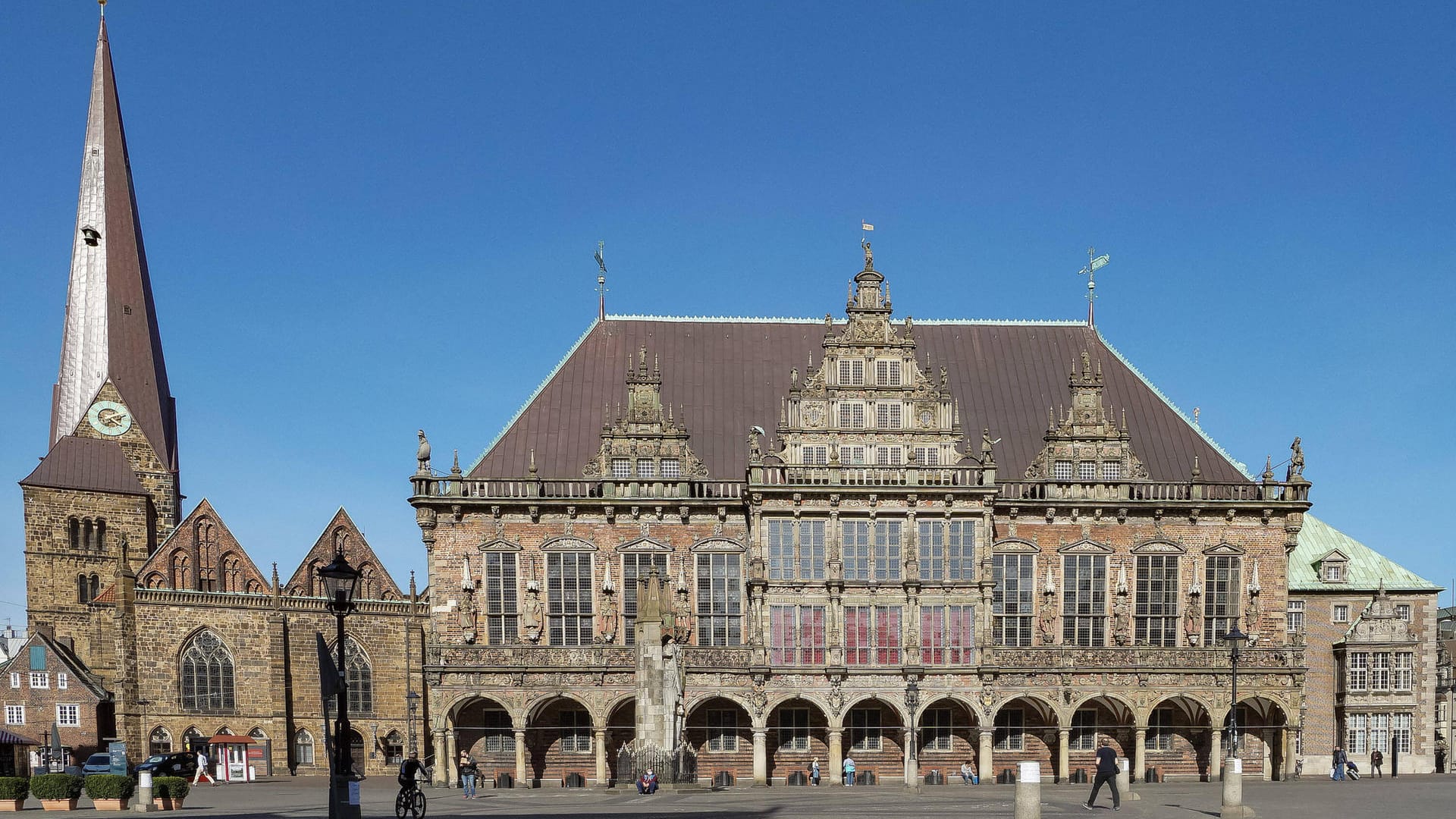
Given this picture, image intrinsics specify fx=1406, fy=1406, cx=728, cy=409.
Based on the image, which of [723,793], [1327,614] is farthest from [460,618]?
[1327,614]

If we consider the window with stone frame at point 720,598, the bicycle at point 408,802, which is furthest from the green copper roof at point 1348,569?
the bicycle at point 408,802

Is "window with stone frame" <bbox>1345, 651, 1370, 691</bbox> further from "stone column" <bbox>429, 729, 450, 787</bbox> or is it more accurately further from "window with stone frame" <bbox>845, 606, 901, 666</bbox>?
"stone column" <bbox>429, 729, 450, 787</bbox>

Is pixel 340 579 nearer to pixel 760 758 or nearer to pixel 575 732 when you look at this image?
pixel 760 758

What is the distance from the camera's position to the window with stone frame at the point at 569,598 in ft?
152

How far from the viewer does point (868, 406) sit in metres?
46.6

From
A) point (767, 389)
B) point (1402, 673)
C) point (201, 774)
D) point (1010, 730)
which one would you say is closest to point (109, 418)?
point (201, 774)

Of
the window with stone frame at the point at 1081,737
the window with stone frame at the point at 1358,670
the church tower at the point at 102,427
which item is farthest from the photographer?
the church tower at the point at 102,427

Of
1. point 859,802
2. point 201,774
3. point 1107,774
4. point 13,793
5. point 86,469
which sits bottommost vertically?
point 201,774

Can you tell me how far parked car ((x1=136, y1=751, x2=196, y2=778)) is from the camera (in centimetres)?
4366

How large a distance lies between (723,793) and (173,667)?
1124 inches

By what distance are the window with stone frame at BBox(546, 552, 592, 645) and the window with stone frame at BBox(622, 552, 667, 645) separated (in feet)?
3.70

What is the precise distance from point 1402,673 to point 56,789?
44.1 meters

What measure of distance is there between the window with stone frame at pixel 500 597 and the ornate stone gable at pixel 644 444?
402 centimetres

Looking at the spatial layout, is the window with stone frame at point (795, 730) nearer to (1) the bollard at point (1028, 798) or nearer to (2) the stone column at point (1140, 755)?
(2) the stone column at point (1140, 755)
